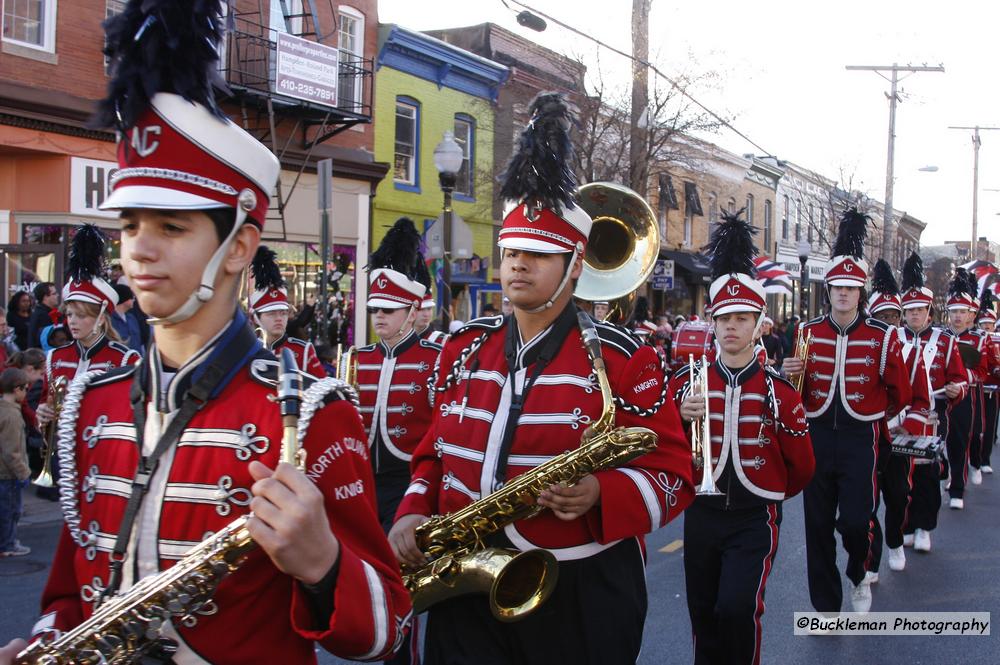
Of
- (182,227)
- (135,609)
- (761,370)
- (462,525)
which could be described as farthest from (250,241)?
(761,370)

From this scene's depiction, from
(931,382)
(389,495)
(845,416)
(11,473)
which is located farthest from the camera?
(931,382)

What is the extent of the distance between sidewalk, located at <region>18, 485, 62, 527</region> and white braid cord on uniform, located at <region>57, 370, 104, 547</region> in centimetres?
822

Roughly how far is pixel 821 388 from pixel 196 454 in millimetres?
6517

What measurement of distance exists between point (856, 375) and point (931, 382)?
390 cm

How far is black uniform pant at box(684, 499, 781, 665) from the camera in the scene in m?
5.29

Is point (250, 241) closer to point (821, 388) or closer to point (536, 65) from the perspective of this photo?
point (821, 388)

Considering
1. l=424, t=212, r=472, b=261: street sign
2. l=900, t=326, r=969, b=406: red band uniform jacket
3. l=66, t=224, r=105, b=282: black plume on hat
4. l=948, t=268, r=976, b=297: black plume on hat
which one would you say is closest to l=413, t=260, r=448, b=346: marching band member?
l=66, t=224, r=105, b=282: black plume on hat

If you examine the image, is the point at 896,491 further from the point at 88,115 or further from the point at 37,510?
the point at 88,115

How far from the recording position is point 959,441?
1223cm

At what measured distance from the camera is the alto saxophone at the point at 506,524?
12.2 ft

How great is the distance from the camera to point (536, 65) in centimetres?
2877

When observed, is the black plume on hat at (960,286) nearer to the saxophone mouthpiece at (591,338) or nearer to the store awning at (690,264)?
the saxophone mouthpiece at (591,338)

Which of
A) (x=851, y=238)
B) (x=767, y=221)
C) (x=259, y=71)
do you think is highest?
(x=259, y=71)

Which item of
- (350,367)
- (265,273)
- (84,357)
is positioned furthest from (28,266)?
(350,367)
